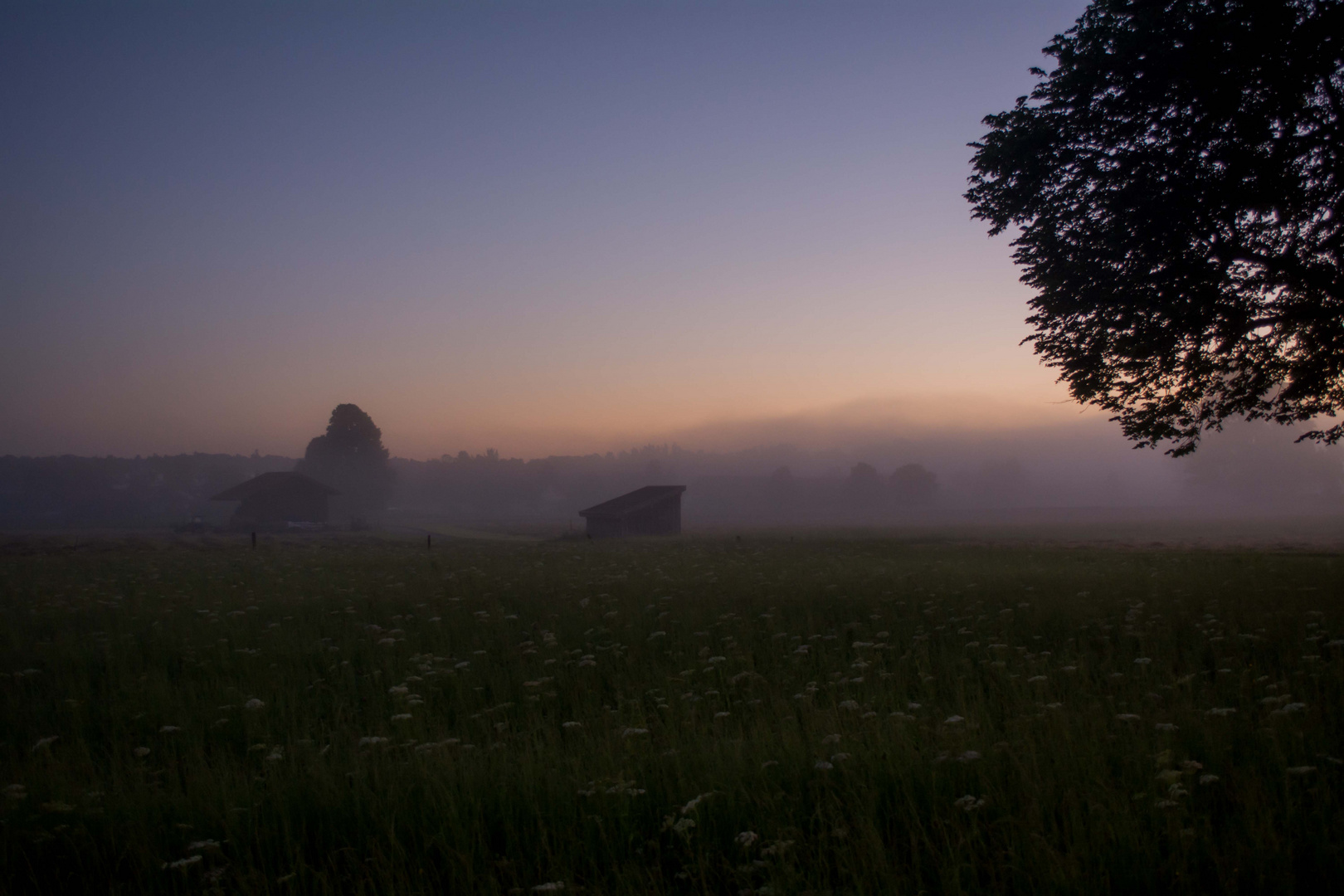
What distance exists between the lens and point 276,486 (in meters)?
80.4

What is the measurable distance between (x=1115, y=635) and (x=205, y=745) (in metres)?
12.3

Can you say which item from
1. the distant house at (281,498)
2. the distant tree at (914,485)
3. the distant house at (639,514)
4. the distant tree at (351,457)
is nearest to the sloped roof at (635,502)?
the distant house at (639,514)

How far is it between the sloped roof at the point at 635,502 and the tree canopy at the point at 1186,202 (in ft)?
174

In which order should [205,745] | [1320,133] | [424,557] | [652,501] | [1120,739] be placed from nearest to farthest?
[1120,739] < [205,745] < [1320,133] < [424,557] < [652,501]

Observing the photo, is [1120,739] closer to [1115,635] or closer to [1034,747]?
[1034,747]

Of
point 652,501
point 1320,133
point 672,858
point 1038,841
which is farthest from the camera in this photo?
point 652,501

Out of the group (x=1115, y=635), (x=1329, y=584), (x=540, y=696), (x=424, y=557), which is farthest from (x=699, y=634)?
(x=424, y=557)

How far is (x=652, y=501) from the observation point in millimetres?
69812

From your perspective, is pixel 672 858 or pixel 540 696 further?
pixel 540 696

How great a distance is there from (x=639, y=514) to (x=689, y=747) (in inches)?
2473

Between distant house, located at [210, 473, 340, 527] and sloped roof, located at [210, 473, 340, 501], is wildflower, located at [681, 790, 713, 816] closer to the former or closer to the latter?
sloped roof, located at [210, 473, 340, 501]

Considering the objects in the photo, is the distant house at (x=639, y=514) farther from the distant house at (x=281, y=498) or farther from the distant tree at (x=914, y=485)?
the distant tree at (x=914, y=485)

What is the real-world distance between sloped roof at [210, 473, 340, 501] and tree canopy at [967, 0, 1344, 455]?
7924cm

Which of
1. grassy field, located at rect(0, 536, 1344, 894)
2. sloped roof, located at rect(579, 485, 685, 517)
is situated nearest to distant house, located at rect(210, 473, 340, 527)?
sloped roof, located at rect(579, 485, 685, 517)
